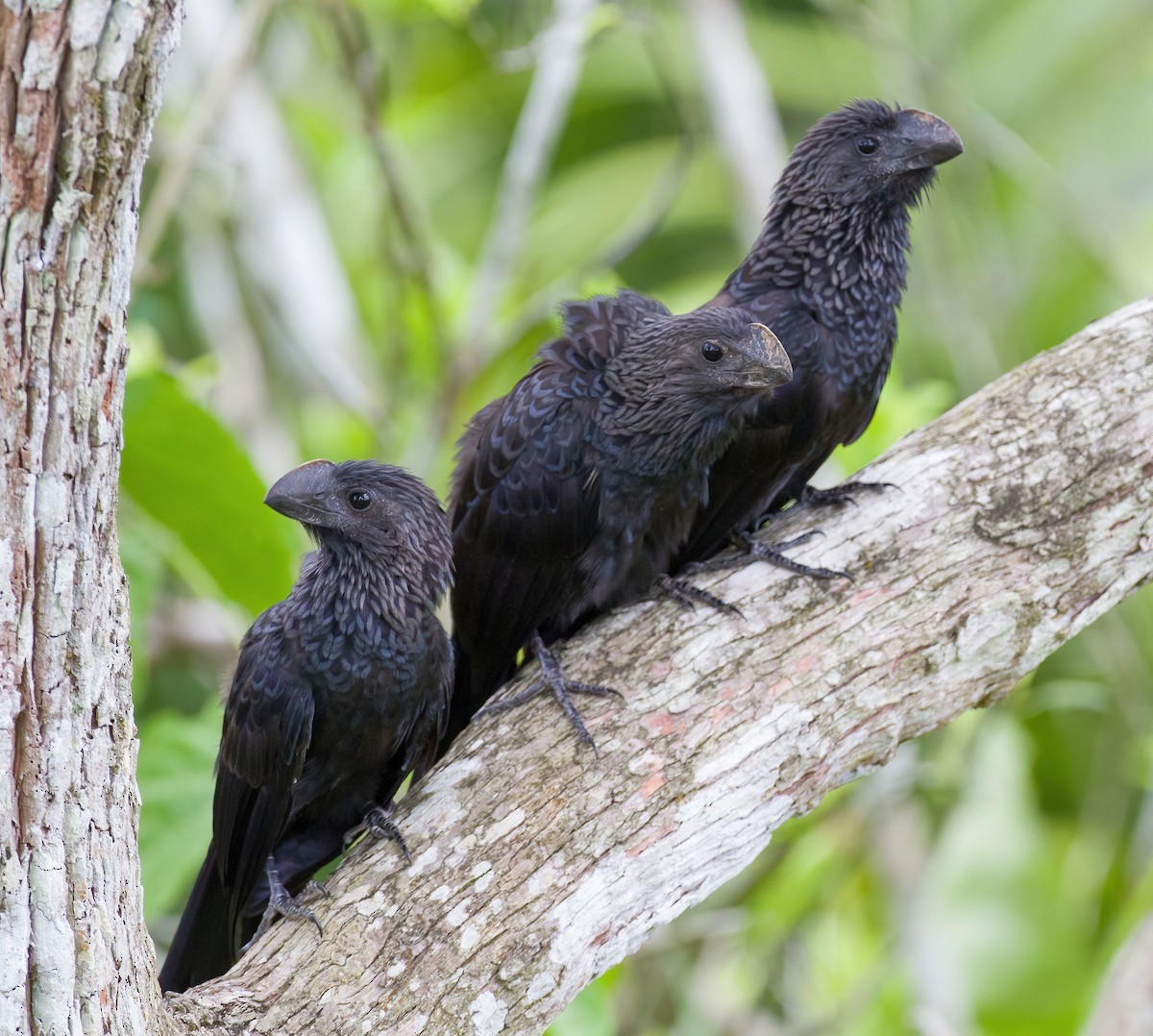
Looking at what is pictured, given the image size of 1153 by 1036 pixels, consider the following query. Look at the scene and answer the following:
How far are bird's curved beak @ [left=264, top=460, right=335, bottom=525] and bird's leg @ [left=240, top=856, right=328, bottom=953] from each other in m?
0.70

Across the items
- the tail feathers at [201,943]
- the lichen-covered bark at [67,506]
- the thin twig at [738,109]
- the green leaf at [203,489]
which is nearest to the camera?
the lichen-covered bark at [67,506]

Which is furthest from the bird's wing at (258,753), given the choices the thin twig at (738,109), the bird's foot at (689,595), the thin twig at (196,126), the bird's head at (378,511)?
the thin twig at (738,109)

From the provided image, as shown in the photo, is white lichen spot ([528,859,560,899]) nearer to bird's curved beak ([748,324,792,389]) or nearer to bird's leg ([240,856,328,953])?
bird's leg ([240,856,328,953])

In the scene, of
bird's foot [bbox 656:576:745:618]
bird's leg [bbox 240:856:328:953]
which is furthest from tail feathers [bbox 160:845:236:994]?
bird's foot [bbox 656:576:745:618]

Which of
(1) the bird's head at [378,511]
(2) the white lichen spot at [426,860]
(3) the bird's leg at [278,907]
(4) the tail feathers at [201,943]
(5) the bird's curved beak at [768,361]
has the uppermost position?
(1) the bird's head at [378,511]

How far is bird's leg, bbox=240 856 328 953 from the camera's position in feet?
7.33

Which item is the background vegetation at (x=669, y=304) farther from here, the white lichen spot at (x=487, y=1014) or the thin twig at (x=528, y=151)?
the white lichen spot at (x=487, y=1014)

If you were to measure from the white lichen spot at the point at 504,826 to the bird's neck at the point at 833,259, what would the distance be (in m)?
1.36

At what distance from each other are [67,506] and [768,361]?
1488 millimetres

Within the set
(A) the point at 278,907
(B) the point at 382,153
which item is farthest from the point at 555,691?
(B) the point at 382,153

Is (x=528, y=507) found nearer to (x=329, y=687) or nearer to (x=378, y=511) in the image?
(x=378, y=511)

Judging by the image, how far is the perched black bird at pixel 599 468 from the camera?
271cm

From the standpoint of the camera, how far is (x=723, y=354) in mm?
2656

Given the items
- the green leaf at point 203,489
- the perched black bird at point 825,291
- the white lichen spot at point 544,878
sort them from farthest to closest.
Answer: the green leaf at point 203,489
the perched black bird at point 825,291
the white lichen spot at point 544,878
